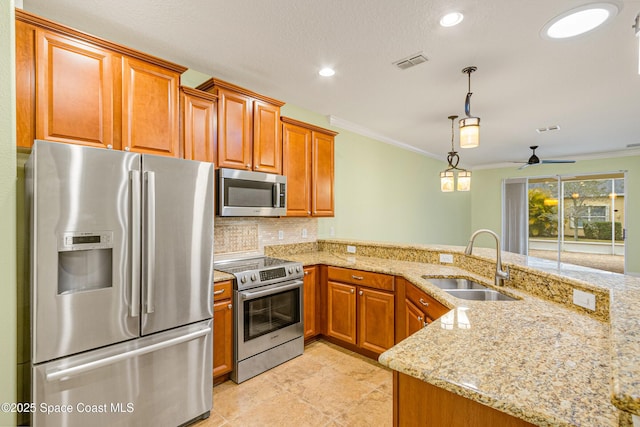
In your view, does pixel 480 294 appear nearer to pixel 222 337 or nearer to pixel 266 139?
pixel 222 337

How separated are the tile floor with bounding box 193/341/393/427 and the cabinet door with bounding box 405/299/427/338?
1.69 ft

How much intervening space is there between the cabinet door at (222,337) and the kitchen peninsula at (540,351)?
60.8 inches

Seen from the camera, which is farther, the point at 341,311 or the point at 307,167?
the point at 307,167

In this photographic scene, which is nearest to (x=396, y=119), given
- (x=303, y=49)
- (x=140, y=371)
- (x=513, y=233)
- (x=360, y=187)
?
(x=360, y=187)

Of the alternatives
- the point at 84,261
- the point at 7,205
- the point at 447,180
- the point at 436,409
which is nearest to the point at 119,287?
the point at 84,261

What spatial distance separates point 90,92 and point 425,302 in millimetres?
2623

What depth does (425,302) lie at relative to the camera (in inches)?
84.6

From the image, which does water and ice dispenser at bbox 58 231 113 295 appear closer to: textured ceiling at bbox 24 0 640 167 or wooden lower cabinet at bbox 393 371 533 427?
textured ceiling at bbox 24 0 640 167

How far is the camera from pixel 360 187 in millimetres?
4738

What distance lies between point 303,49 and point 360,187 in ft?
8.52

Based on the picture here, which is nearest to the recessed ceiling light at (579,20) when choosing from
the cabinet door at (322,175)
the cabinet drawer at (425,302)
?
the cabinet drawer at (425,302)

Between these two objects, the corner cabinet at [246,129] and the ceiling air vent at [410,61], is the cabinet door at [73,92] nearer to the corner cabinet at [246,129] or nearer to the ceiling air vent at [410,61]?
the corner cabinet at [246,129]

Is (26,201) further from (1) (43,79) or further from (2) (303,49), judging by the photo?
(2) (303,49)

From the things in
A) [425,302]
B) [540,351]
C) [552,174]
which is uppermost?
[552,174]
